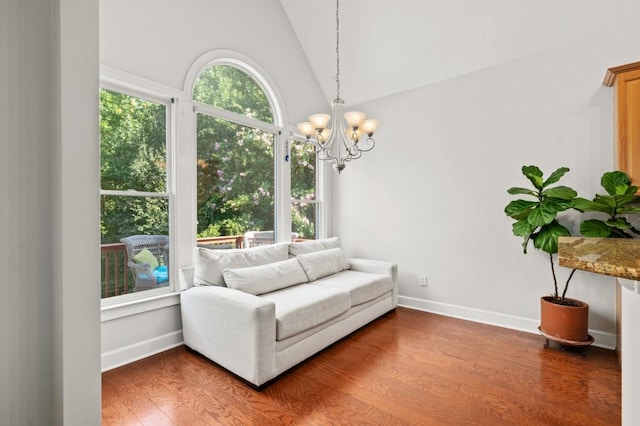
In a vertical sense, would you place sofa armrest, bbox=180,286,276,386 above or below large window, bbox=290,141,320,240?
below

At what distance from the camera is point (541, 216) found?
2.65 meters

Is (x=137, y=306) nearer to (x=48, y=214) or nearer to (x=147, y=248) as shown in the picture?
(x=147, y=248)

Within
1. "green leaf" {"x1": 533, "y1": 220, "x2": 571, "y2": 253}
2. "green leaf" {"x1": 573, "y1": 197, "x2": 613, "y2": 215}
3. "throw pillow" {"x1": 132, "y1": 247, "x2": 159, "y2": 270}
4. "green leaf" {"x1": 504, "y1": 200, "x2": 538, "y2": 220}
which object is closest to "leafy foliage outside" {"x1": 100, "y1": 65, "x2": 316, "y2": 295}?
"throw pillow" {"x1": 132, "y1": 247, "x2": 159, "y2": 270}

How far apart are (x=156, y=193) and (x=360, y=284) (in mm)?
2172

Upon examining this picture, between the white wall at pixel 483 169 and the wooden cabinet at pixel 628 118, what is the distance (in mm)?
363

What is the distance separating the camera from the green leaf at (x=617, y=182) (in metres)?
2.37

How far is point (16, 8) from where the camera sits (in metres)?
1.26

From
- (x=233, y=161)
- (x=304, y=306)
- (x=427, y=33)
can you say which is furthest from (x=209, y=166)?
(x=427, y=33)

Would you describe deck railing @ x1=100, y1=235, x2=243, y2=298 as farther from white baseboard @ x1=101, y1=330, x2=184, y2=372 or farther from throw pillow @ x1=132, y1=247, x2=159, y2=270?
white baseboard @ x1=101, y1=330, x2=184, y2=372

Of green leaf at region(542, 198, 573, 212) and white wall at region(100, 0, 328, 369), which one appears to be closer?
white wall at region(100, 0, 328, 369)

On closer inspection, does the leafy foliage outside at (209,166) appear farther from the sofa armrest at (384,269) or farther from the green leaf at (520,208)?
the green leaf at (520,208)

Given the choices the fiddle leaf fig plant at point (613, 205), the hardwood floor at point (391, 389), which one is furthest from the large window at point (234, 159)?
the fiddle leaf fig plant at point (613, 205)

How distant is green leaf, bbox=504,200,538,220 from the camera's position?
278cm

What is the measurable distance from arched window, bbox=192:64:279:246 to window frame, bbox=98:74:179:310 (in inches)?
10.8
